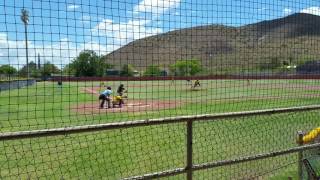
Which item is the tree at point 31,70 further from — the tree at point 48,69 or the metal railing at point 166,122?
the metal railing at point 166,122

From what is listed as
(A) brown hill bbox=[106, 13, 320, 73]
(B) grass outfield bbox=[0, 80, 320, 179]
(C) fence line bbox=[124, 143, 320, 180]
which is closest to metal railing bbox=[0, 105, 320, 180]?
(C) fence line bbox=[124, 143, 320, 180]

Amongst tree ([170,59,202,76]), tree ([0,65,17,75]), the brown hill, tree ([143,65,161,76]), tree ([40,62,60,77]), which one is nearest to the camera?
tree ([0,65,17,75])

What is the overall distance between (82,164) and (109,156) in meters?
0.85

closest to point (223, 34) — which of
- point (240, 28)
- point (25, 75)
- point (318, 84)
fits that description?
point (240, 28)

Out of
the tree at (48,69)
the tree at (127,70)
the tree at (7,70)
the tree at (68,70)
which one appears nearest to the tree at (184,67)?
the tree at (127,70)

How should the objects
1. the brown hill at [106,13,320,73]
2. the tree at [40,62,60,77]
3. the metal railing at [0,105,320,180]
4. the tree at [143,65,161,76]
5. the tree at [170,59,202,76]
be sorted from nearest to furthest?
the metal railing at [0,105,320,180]
the tree at [40,62,60,77]
the brown hill at [106,13,320,73]
the tree at [143,65,161,76]
the tree at [170,59,202,76]

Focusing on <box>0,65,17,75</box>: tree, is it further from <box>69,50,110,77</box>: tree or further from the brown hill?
the brown hill

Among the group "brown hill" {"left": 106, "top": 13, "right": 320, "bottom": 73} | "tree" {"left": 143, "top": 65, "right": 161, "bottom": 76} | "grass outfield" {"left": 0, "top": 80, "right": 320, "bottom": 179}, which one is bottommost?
"grass outfield" {"left": 0, "top": 80, "right": 320, "bottom": 179}

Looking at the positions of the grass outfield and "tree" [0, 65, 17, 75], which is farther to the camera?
the grass outfield

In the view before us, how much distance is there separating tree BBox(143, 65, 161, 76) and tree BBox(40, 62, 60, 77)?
118cm

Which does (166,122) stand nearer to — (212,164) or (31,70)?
(212,164)

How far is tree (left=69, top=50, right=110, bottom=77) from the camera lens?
15.0 ft

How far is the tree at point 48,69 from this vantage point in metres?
4.29

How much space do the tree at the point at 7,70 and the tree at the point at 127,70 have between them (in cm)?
118
